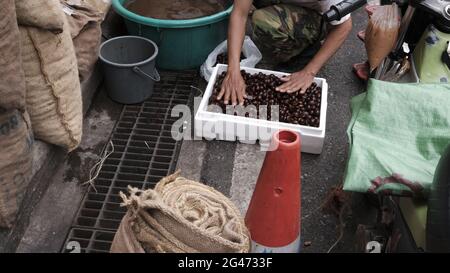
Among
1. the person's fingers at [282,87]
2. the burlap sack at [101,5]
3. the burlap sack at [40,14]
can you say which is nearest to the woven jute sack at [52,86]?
the burlap sack at [40,14]

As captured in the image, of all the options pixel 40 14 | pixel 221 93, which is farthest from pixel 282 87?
pixel 40 14

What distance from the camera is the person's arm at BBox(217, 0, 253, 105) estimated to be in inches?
124

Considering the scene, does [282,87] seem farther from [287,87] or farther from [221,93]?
[221,93]

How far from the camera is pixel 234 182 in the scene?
2844 mm

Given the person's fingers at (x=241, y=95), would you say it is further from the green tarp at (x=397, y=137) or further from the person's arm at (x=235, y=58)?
the green tarp at (x=397, y=137)

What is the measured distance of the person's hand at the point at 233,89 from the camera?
3.13 metres

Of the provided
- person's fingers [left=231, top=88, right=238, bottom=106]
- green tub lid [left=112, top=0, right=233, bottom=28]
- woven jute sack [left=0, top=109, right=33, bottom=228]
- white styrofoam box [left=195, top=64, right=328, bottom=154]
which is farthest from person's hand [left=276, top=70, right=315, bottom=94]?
woven jute sack [left=0, top=109, right=33, bottom=228]

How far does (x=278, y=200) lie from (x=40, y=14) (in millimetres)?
1369

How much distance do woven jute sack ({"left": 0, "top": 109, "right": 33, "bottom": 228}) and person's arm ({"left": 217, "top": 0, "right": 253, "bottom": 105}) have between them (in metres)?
1.28

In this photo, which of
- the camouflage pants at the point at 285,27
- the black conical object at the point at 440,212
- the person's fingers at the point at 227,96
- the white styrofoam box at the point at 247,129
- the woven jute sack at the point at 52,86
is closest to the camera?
the black conical object at the point at 440,212

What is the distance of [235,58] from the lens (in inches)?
128

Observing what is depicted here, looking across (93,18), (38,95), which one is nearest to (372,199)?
(38,95)

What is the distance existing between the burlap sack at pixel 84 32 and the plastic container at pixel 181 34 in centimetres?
39
